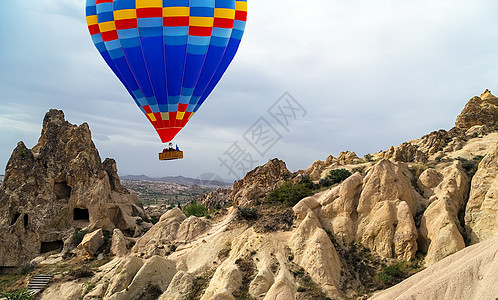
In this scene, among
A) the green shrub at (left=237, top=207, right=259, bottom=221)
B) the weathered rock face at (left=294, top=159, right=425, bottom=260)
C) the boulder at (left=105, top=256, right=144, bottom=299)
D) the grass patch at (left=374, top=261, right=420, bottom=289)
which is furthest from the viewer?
the green shrub at (left=237, top=207, right=259, bottom=221)

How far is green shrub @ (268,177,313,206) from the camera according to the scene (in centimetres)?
2534

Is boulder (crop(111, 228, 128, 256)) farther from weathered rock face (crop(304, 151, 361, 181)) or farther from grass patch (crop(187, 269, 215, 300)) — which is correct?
weathered rock face (crop(304, 151, 361, 181))

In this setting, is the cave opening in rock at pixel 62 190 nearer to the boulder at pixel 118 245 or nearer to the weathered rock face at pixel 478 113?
the boulder at pixel 118 245

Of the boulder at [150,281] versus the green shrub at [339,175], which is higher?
the green shrub at [339,175]

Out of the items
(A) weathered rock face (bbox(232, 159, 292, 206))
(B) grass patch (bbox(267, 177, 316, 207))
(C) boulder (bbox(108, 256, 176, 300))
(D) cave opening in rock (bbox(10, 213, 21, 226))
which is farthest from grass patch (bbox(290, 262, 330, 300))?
(D) cave opening in rock (bbox(10, 213, 21, 226))

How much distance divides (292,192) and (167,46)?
35.7 feet

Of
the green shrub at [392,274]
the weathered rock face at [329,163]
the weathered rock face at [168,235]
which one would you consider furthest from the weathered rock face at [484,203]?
the weathered rock face at [168,235]

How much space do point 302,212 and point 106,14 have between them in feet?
48.1

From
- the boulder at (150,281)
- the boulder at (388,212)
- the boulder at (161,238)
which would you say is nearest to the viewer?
the boulder at (388,212)

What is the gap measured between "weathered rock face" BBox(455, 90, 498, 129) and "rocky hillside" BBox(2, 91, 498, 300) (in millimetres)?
10479

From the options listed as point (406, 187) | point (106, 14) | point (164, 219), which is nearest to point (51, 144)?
point (164, 219)

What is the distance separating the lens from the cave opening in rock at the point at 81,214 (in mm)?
34969

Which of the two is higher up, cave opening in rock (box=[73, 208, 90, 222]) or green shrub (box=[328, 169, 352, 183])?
green shrub (box=[328, 169, 352, 183])

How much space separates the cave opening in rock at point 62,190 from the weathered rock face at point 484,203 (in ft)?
94.8
